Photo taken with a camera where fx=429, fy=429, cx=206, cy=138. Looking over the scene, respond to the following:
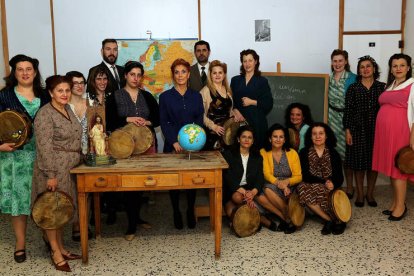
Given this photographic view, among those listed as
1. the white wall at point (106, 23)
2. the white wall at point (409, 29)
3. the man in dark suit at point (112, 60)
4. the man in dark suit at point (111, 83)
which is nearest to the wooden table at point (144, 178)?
the man in dark suit at point (111, 83)

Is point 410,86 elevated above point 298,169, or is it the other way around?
point 410,86

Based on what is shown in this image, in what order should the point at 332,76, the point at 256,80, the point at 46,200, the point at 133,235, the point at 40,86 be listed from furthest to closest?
the point at 332,76
the point at 256,80
the point at 133,235
the point at 40,86
the point at 46,200

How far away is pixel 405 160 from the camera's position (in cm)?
411

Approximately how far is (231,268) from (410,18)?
4.58 m

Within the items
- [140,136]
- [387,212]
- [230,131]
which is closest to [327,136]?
[230,131]

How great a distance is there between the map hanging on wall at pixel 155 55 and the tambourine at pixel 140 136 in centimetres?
205

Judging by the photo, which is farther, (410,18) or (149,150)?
(410,18)

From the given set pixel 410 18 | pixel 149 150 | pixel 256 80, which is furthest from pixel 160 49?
pixel 410 18

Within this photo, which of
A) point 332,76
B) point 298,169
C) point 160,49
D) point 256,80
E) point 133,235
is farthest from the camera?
point 160,49

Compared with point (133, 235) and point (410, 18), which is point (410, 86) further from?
point (133, 235)

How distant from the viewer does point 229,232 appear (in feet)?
13.4

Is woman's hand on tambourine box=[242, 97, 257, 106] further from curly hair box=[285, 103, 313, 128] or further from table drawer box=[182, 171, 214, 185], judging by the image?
table drawer box=[182, 171, 214, 185]

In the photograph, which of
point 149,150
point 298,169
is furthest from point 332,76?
point 149,150

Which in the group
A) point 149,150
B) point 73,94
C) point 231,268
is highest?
point 73,94
